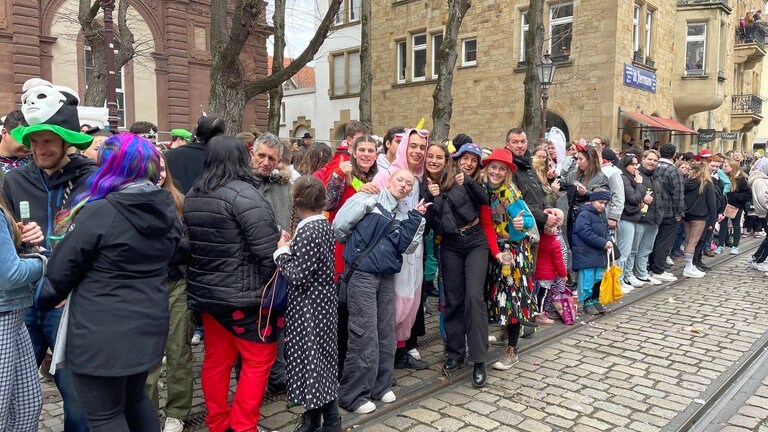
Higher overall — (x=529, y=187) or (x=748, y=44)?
(x=748, y=44)

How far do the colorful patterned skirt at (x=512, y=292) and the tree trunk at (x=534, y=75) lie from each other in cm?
858

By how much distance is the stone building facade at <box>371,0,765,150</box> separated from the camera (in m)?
19.4

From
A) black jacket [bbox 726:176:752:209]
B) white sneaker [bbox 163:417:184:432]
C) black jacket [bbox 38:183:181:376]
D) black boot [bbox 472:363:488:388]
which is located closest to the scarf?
black boot [bbox 472:363:488:388]

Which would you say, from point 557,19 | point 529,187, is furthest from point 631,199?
point 557,19

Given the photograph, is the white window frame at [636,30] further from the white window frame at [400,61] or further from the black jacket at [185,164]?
the black jacket at [185,164]

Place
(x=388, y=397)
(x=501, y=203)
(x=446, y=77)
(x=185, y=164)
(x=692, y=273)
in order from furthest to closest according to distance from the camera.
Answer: (x=446, y=77) < (x=692, y=273) < (x=501, y=203) < (x=185, y=164) < (x=388, y=397)

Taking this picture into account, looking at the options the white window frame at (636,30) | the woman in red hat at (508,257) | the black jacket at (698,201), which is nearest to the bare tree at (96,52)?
the woman in red hat at (508,257)

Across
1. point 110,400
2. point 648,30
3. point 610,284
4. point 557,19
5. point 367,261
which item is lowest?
point 610,284

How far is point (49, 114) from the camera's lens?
3.05 m

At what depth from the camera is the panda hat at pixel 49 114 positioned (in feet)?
9.91

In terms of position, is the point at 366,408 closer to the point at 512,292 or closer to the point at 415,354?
the point at 415,354

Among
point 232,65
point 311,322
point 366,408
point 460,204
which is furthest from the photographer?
point 232,65

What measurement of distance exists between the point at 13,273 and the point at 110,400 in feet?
2.47

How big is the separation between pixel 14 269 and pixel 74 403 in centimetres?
102
